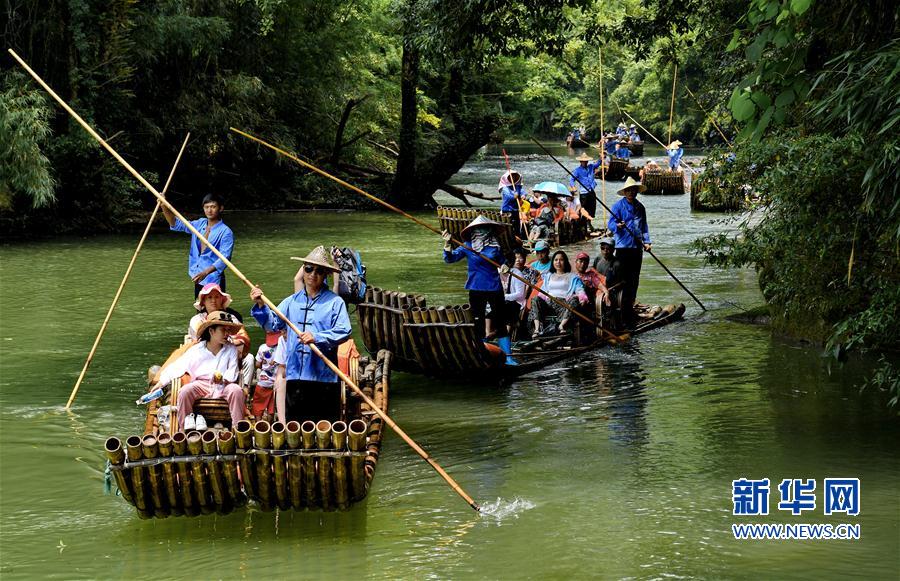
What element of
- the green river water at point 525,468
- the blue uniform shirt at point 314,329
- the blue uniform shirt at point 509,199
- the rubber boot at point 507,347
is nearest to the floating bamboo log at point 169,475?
the green river water at point 525,468

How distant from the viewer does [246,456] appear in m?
7.88

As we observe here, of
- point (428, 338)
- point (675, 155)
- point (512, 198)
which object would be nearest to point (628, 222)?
point (428, 338)

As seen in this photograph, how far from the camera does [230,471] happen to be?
26.0ft

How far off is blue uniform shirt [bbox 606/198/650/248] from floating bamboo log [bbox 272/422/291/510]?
26.7 ft

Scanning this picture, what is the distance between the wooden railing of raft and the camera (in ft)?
39.7

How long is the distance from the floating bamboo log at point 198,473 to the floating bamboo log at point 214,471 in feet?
0.09

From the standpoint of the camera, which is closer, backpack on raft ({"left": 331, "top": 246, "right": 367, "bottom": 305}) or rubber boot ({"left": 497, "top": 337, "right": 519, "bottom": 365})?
rubber boot ({"left": 497, "top": 337, "right": 519, "bottom": 365})

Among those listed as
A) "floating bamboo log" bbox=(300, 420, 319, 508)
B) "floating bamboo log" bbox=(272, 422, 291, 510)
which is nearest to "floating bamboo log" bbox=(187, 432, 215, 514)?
"floating bamboo log" bbox=(272, 422, 291, 510)

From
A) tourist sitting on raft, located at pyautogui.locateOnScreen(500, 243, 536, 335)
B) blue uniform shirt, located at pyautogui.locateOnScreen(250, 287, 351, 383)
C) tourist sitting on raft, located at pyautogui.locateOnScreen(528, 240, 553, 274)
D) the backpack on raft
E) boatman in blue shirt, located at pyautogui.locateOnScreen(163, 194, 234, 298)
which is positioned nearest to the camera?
blue uniform shirt, located at pyautogui.locateOnScreen(250, 287, 351, 383)

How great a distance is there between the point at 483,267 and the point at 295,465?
5331 millimetres

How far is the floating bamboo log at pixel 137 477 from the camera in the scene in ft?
25.4

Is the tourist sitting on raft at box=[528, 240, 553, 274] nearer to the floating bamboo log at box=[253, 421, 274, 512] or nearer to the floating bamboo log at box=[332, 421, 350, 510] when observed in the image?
the floating bamboo log at box=[332, 421, 350, 510]

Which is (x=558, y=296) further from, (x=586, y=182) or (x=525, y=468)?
(x=586, y=182)

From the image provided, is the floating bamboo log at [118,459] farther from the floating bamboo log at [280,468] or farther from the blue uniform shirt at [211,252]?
the blue uniform shirt at [211,252]
